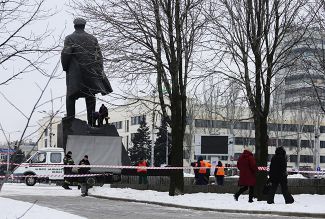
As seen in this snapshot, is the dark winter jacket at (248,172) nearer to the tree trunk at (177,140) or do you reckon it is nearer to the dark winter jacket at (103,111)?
the tree trunk at (177,140)

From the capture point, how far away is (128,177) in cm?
3073

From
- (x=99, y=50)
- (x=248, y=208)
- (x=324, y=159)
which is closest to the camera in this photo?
(x=248, y=208)

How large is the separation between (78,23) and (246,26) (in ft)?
38.3

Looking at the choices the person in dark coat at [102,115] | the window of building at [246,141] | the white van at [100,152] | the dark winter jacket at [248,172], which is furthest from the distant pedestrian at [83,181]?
the window of building at [246,141]

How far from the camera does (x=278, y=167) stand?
695 inches

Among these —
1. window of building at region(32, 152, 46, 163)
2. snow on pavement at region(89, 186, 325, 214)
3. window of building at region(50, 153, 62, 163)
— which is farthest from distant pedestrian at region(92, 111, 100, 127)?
snow on pavement at region(89, 186, 325, 214)

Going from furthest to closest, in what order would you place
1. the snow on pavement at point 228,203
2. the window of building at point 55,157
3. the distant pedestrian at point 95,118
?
the window of building at point 55,157, the distant pedestrian at point 95,118, the snow on pavement at point 228,203

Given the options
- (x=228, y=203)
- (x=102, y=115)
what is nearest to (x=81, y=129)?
(x=102, y=115)

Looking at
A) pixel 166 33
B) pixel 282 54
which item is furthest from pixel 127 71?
pixel 282 54

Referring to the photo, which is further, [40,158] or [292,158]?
[292,158]

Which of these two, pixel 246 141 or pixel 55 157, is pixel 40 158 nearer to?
pixel 55 157

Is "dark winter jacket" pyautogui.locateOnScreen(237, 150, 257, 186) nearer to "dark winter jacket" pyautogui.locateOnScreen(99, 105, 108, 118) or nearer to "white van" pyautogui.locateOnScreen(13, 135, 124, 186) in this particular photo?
"white van" pyautogui.locateOnScreen(13, 135, 124, 186)

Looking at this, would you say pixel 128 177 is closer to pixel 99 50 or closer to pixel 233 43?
pixel 99 50

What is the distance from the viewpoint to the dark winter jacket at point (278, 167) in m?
17.6
